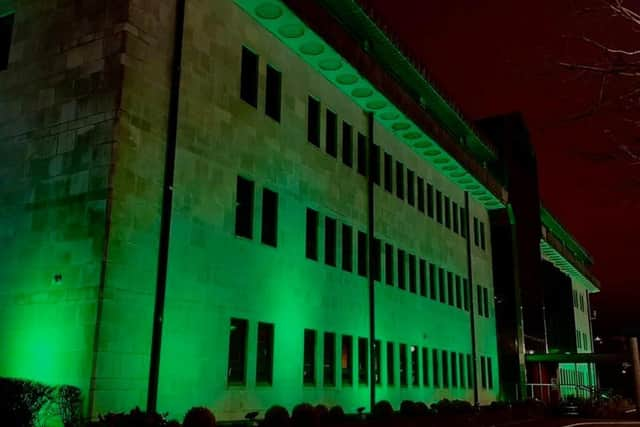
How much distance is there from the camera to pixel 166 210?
16297 millimetres

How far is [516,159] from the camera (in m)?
50.8

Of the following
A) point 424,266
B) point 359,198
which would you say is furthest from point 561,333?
point 359,198

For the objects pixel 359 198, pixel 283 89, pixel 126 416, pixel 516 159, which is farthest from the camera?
pixel 516 159

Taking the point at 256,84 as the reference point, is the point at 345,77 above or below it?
above

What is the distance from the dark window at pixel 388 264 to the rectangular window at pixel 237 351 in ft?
38.4

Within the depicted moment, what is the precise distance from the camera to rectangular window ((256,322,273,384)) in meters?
19.5

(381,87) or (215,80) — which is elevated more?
(381,87)

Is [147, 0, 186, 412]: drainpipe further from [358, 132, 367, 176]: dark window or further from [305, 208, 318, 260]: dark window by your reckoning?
[358, 132, 367, 176]: dark window

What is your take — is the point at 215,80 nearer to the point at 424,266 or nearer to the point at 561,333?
the point at 424,266

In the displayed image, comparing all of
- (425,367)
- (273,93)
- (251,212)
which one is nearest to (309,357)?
(251,212)

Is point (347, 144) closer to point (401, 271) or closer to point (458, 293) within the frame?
point (401, 271)

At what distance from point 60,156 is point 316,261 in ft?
33.4

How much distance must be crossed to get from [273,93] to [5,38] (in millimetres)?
8557

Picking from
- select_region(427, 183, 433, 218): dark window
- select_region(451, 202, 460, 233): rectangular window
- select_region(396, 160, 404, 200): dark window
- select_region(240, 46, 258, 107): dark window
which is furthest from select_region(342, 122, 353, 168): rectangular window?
select_region(451, 202, 460, 233): rectangular window
